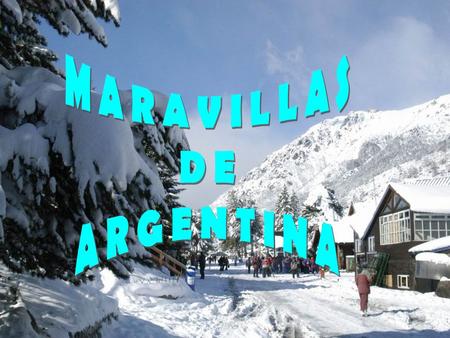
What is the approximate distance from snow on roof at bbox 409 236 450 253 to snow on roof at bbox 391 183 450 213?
2313 millimetres

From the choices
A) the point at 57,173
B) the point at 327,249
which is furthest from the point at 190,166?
the point at 327,249

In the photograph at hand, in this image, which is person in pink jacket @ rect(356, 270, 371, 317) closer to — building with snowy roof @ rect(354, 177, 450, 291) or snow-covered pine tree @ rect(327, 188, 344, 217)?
building with snowy roof @ rect(354, 177, 450, 291)

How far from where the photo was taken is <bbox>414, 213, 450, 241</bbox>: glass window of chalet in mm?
26781

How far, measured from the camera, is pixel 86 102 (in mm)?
4676

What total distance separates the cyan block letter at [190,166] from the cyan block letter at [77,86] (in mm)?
1326

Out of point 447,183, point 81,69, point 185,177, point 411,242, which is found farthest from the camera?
point 447,183

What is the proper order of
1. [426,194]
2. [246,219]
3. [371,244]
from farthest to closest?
[371,244] → [426,194] → [246,219]

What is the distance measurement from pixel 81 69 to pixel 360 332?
9.57m

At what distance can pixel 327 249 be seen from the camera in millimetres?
6355

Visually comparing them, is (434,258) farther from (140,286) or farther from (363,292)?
(140,286)

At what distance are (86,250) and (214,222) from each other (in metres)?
1.94

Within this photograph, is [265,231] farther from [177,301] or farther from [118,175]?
[177,301]

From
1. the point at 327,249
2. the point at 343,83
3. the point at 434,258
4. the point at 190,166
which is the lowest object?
the point at 434,258

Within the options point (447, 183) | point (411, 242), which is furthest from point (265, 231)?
→ point (447, 183)
